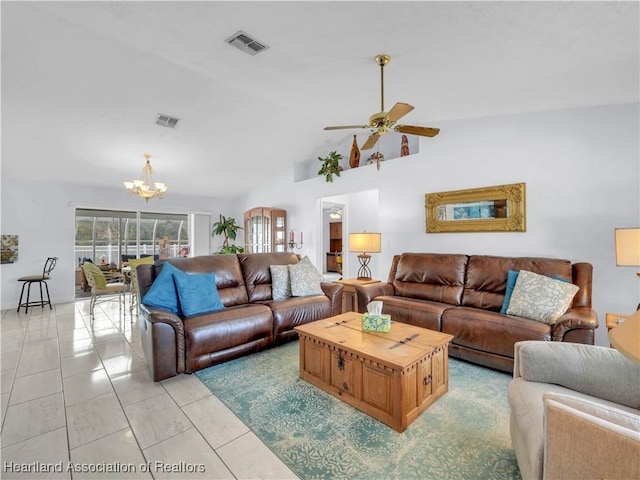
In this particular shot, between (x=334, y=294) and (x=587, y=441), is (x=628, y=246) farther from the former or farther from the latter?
(x=334, y=294)

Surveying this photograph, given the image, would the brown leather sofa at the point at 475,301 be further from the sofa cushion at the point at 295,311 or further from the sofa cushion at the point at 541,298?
the sofa cushion at the point at 295,311

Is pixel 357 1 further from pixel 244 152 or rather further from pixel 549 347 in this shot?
pixel 244 152

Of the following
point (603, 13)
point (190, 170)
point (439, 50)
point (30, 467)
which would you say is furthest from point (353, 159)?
point (30, 467)

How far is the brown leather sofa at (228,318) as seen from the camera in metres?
2.45

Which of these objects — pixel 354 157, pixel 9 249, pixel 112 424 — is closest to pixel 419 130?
pixel 354 157

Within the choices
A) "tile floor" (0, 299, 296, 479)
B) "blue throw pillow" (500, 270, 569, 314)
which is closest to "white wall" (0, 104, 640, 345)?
"blue throw pillow" (500, 270, 569, 314)

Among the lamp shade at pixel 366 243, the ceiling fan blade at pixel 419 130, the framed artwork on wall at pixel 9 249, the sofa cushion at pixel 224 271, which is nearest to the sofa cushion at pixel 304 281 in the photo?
the sofa cushion at pixel 224 271

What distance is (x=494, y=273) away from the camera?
3.15 m

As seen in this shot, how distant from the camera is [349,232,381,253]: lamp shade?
4.15 meters

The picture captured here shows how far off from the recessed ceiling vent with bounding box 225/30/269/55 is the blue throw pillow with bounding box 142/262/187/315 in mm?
2120

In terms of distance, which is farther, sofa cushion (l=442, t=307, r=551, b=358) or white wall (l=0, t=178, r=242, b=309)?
white wall (l=0, t=178, r=242, b=309)

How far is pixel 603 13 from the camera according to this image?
1.70 m

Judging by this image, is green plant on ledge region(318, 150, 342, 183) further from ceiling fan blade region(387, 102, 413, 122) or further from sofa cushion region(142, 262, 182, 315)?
sofa cushion region(142, 262, 182, 315)

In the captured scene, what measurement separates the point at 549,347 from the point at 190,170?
583 cm
